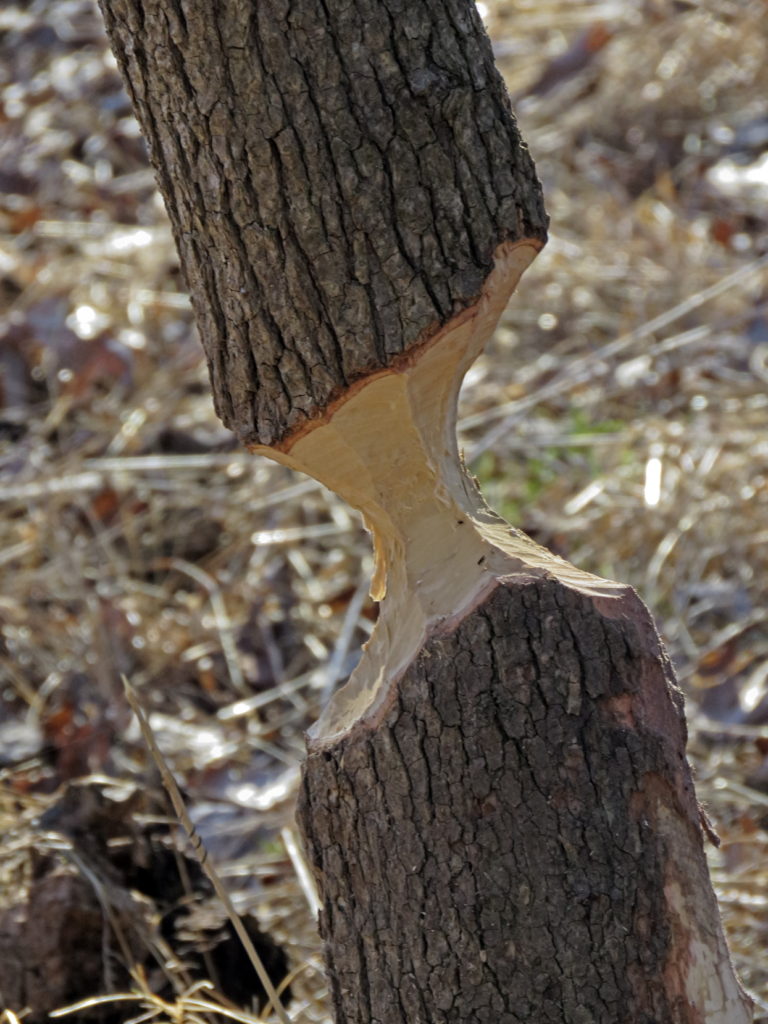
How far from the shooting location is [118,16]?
1335 mm

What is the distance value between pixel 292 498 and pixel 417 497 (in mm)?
1857

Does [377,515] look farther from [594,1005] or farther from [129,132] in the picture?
[129,132]

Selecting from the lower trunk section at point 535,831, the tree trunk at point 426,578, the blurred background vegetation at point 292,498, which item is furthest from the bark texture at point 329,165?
the blurred background vegetation at point 292,498

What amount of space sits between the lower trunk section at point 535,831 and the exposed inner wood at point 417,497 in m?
0.04

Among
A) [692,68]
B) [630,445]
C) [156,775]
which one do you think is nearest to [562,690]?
[156,775]

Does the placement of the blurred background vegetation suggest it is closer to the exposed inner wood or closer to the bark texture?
the exposed inner wood

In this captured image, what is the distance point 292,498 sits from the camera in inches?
130

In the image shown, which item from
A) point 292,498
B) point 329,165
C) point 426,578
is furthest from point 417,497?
point 292,498

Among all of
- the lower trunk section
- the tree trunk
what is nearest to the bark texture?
the tree trunk

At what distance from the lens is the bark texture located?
4.15ft

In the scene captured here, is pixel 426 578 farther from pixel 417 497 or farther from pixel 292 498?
pixel 292 498

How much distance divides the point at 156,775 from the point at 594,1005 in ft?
3.88

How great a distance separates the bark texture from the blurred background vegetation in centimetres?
94

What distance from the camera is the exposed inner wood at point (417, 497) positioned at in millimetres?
1363
